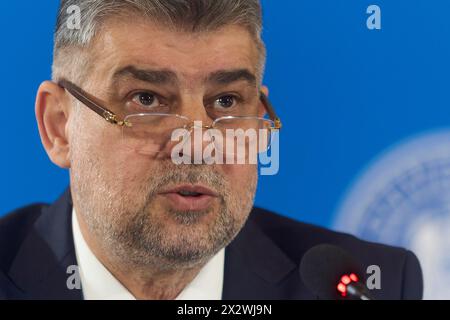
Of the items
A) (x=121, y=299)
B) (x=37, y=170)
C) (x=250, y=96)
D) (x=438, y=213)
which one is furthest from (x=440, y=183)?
(x=37, y=170)

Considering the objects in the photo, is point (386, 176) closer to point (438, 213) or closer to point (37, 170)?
point (438, 213)

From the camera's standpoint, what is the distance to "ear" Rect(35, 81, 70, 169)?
167 centimetres

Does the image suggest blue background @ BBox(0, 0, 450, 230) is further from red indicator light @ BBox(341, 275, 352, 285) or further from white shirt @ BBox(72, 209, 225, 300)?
red indicator light @ BBox(341, 275, 352, 285)

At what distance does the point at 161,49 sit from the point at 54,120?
33 centimetres

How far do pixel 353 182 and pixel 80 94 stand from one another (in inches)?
29.4

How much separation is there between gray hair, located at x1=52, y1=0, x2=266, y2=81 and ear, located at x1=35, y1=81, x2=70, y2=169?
0.04 meters

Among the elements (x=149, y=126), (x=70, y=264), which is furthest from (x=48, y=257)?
(x=149, y=126)

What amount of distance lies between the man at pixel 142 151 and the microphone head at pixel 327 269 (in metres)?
0.22

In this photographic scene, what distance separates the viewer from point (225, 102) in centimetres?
163

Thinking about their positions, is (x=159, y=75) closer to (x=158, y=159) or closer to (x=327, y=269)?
(x=158, y=159)

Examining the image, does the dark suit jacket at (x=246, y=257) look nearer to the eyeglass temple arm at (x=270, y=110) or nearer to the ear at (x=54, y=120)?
the ear at (x=54, y=120)

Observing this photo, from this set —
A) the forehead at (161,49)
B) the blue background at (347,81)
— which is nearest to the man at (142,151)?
the forehead at (161,49)
